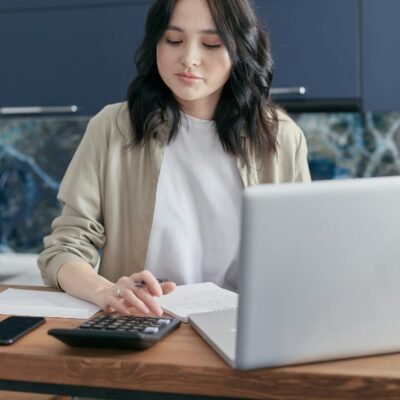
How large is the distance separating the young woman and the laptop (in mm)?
738

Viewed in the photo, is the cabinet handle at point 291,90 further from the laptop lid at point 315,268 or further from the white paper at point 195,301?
the laptop lid at point 315,268

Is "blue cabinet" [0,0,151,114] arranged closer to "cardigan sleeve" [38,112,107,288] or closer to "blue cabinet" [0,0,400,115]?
"blue cabinet" [0,0,400,115]

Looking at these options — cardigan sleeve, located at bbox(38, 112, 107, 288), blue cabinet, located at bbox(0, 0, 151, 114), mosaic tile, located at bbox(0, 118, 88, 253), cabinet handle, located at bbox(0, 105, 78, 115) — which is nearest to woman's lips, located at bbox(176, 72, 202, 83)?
cardigan sleeve, located at bbox(38, 112, 107, 288)

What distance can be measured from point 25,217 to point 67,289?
1802mm

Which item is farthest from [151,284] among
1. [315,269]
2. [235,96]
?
[235,96]

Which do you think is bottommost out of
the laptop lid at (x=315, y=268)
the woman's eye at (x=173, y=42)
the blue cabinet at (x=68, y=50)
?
the laptop lid at (x=315, y=268)

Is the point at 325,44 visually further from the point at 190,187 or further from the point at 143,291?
the point at 143,291

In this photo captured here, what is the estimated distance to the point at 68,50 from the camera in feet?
8.16

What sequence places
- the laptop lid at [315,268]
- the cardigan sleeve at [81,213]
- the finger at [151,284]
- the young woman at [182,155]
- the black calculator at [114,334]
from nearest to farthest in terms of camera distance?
the laptop lid at [315,268]
the black calculator at [114,334]
the finger at [151,284]
the cardigan sleeve at [81,213]
the young woman at [182,155]

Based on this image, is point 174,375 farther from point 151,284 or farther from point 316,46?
point 316,46

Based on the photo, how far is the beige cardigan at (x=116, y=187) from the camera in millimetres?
1629

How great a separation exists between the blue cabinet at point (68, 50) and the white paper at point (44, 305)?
123 cm

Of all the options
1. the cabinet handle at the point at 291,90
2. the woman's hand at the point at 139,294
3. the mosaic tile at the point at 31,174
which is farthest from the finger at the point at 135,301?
the mosaic tile at the point at 31,174

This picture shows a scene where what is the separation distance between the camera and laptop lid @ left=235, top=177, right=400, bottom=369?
0.86 meters
